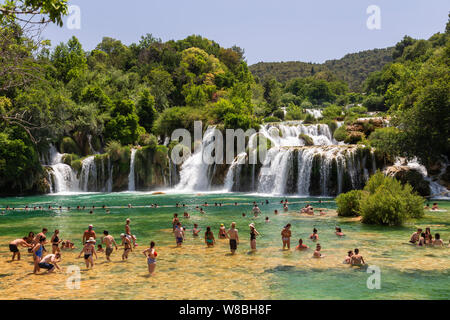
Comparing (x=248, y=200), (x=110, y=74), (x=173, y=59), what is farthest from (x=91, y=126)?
(x=173, y=59)

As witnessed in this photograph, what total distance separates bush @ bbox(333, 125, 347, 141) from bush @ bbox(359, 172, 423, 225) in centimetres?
2695

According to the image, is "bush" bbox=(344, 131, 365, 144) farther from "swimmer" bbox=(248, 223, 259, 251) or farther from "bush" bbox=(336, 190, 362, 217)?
"swimmer" bbox=(248, 223, 259, 251)

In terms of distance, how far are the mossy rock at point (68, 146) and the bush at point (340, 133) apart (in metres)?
36.8

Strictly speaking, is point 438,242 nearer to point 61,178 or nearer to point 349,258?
point 349,258

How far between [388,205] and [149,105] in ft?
169

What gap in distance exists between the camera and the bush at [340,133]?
52031mm

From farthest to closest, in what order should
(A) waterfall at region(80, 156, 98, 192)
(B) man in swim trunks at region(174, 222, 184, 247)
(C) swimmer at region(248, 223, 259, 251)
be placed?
(A) waterfall at region(80, 156, 98, 192) < (B) man in swim trunks at region(174, 222, 184, 247) < (C) swimmer at region(248, 223, 259, 251)

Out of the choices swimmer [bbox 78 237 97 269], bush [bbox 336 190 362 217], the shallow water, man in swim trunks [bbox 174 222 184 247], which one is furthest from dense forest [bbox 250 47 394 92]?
swimmer [bbox 78 237 97 269]

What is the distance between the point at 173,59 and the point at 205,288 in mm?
87097

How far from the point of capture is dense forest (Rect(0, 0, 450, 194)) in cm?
3684

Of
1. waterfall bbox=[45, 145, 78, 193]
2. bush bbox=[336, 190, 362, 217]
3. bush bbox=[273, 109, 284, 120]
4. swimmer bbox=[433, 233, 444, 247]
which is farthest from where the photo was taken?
bush bbox=[273, 109, 284, 120]

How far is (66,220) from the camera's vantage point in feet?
91.3

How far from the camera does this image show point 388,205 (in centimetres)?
2344

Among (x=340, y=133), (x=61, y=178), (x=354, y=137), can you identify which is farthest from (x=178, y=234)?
(x=340, y=133)
